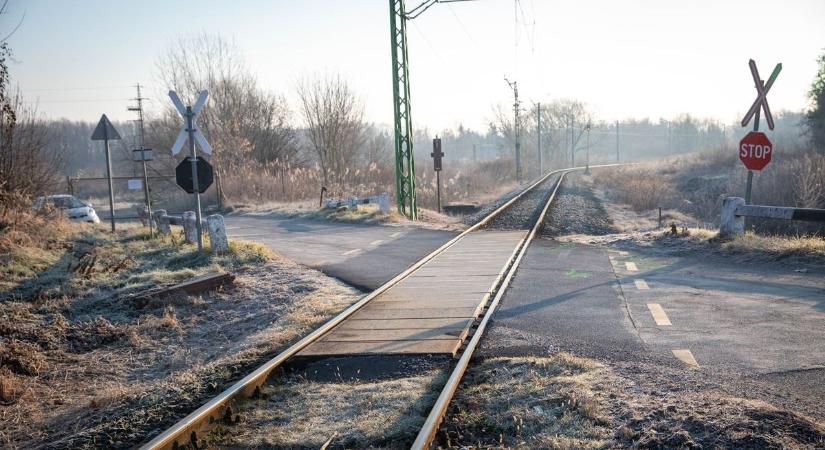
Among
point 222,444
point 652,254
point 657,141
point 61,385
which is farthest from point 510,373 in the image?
point 657,141

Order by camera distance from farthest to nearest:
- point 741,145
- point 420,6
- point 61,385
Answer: point 420,6 < point 741,145 < point 61,385

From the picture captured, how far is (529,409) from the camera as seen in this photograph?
14.7 ft

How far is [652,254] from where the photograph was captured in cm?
1236

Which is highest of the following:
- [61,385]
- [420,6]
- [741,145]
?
[420,6]

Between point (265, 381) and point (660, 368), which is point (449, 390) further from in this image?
point (660, 368)

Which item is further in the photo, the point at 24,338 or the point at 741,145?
the point at 741,145

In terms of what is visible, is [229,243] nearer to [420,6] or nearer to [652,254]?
[652,254]

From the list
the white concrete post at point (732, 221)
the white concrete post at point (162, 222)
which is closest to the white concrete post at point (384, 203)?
the white concrete post at point (162, 222)

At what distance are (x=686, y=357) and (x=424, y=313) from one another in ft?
10.2

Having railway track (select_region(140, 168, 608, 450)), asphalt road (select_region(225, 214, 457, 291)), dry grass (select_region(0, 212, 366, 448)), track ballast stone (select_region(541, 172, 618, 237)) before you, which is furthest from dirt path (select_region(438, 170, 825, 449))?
track ballast stone (select_region(541, 172, 618, 237))

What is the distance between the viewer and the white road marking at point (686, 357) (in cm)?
535

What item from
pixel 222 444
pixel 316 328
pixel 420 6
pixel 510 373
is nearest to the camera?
pixel 222 444

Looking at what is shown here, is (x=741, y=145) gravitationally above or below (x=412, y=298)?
above

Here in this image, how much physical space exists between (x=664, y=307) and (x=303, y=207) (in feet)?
67.0
